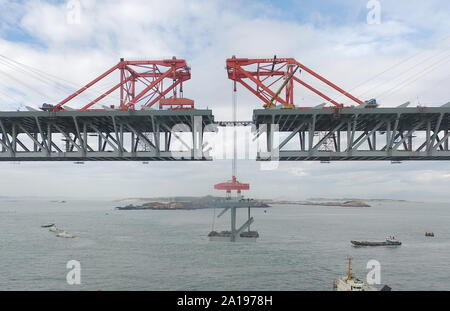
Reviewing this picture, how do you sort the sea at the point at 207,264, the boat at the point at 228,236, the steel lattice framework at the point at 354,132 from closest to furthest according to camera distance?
the steel lattice framework at the point at 354,132, the sea at the point at 207,264, the boat at the point at 228,236

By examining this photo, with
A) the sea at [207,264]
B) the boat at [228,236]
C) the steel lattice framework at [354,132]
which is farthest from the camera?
the boat at [228,236]

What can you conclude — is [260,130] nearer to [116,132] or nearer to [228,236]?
[116,132]

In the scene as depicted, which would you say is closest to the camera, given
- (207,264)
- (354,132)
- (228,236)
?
(354,132)

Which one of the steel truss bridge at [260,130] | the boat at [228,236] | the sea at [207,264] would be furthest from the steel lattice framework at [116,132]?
the boat at [228,236]

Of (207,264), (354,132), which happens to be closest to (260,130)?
(354,132)

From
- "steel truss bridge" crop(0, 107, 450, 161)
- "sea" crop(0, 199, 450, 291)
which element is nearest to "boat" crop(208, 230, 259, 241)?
"sea" crop(0, 199, 450, 291)

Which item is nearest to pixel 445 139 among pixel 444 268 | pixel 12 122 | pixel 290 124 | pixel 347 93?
pixel 347 93

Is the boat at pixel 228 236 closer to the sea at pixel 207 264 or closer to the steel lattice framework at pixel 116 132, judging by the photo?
the sea at pixel 207 264

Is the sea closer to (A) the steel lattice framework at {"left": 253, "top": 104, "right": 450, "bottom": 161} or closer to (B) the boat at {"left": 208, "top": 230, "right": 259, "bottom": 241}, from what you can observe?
(B) the boat at {"left": 208, "top": 230, "right": 259, "bottom": 241}

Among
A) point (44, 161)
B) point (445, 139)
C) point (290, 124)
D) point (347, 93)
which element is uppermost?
point (347, 93)

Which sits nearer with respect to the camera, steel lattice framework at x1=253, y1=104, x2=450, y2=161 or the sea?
steel lattice framework at x1=253, y1=104, x2=450, y2=161
